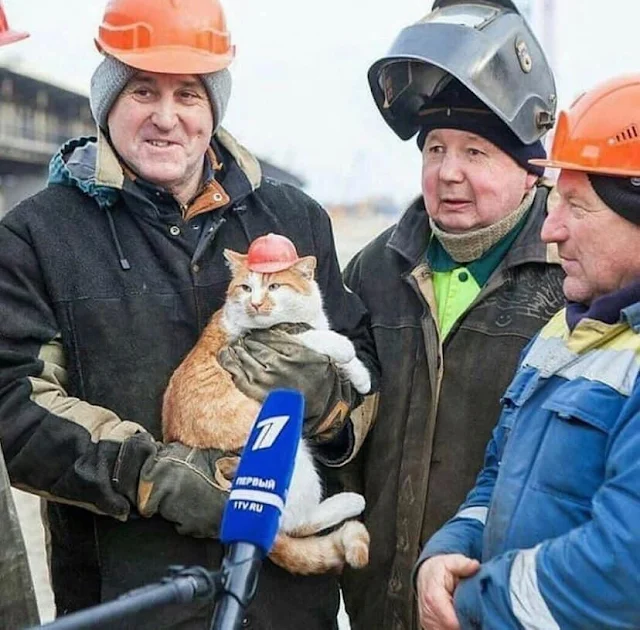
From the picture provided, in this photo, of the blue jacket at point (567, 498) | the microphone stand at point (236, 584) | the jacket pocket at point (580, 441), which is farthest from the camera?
the jacket pocket at point (580, 441)

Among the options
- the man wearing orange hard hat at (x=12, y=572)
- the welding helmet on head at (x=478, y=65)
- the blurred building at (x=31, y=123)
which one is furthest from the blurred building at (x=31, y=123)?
the man wearing orange hard hat at (x=12, y=572)

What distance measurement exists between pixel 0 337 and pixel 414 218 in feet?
4.53

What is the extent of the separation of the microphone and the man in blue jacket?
0.61 meters

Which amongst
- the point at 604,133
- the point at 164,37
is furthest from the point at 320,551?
the point at 164,37

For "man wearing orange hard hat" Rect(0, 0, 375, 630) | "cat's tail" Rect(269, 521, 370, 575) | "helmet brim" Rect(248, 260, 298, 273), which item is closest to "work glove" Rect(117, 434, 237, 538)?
"man wearing orange hard hat" Rect(0, 0, 375, 630)

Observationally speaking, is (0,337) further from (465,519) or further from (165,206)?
(465,519)

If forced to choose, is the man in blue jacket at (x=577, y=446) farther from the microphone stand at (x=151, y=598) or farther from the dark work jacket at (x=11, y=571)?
the dark work jacket at (x=11, y=571)

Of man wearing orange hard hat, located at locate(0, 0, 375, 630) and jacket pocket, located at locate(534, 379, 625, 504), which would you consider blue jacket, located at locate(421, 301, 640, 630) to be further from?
man wearing orange hard hat, located at locate(0, 0, 375, 630)

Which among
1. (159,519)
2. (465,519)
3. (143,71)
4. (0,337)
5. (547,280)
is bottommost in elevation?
(159,519)

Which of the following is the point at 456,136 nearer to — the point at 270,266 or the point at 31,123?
the point at 270,266

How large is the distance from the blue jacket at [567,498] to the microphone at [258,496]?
0.60 meters

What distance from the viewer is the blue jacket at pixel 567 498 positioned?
190 centimetres

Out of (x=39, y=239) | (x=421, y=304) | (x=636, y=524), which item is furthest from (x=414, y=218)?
(x=636, y=524)

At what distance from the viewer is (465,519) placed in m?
2.46
